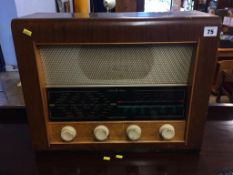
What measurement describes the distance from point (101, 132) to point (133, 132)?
0.07m

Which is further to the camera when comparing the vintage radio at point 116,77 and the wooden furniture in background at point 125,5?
the wooden furniture in background at point 125,5

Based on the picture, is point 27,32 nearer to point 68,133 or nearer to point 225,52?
point 68,133

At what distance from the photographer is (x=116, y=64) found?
0.54m

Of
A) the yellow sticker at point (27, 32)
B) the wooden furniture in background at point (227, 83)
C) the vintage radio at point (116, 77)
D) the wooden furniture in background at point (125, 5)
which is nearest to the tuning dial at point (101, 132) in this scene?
the vintage radio at point (116, 77)

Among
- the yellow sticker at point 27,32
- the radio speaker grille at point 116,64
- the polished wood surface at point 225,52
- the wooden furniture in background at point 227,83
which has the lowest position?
the wooden furniture in background at point 227,83

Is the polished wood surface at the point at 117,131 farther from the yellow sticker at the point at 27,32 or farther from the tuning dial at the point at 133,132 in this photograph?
the yellow sticker at the point at 27,32

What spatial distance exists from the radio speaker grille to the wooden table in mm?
185

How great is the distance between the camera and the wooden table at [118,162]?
0.55 metres

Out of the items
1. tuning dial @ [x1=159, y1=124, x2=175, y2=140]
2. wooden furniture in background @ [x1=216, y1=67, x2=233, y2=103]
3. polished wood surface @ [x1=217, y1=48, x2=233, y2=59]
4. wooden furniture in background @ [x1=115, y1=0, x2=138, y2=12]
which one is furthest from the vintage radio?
wooden furniture in background @ [x1=115, y1=0, x2=138, y2=12]

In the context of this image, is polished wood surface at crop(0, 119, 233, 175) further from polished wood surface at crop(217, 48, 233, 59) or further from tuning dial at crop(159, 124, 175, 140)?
polished wood surface at crop(217, 48, 233, 59)

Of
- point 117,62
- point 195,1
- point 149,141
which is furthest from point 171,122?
point 195,1

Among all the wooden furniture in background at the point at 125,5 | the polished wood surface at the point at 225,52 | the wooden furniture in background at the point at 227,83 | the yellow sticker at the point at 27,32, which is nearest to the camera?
the yellow sticker at the point at 27,32

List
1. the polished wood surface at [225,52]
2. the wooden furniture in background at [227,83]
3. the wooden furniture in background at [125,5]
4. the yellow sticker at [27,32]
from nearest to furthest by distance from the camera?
1. the yellow sticker at [27,32]
2. the wooden furniture in background at [227,83]
3. the polished wood surface at [225,52]
4. the wooden furniture in background at [125,5]

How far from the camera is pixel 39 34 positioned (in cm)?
50
